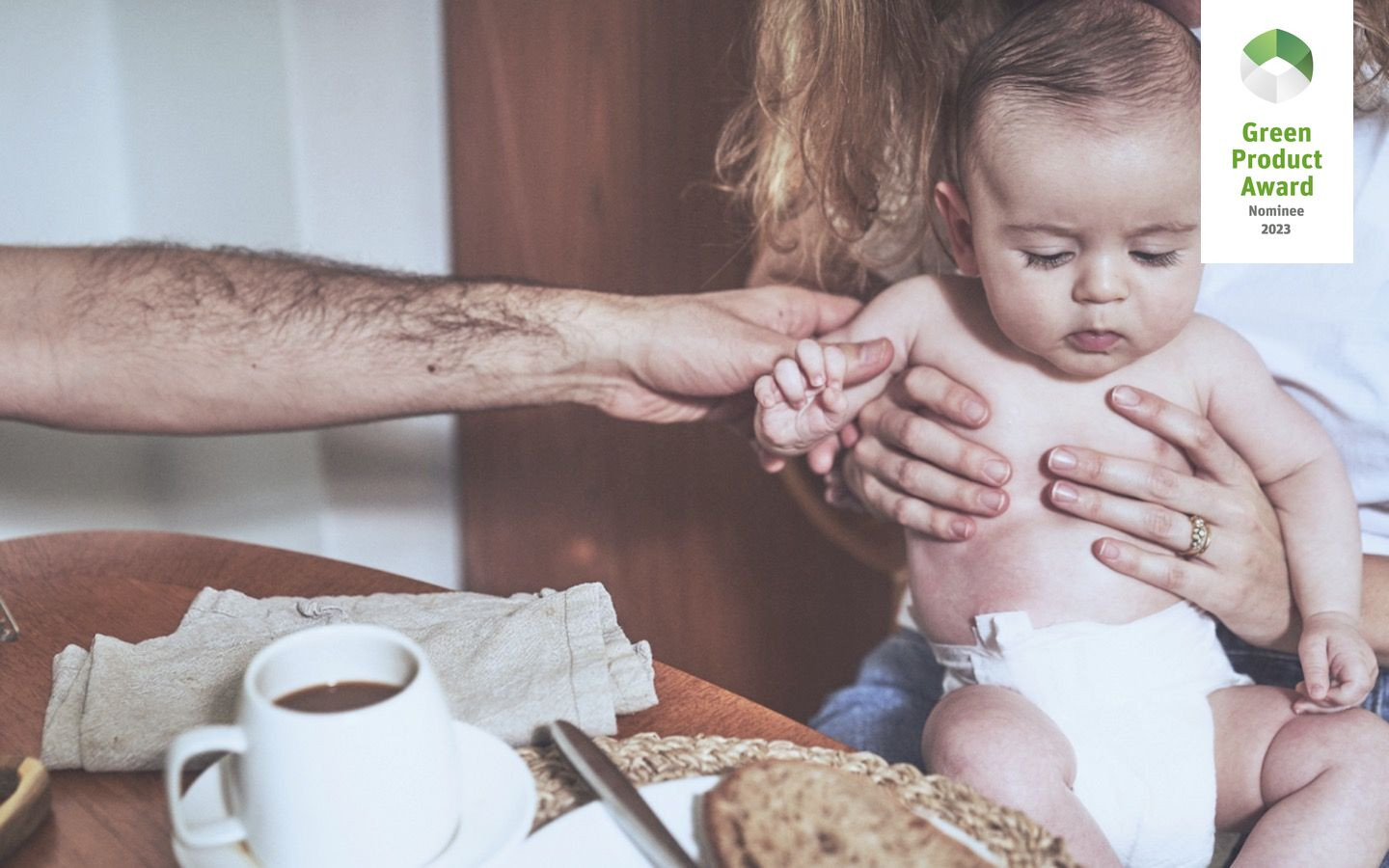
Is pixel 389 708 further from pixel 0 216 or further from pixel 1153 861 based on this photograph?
pixel 0 216

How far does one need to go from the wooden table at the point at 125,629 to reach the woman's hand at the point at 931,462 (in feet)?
1.20

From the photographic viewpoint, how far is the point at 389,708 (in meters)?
0.46

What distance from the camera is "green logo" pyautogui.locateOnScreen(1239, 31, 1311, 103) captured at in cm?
84

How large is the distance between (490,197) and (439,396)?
0.87 m

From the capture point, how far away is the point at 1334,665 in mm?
871

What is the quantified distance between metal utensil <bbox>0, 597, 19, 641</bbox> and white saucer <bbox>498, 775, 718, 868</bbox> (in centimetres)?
42

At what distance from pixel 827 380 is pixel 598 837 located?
21.1 inches

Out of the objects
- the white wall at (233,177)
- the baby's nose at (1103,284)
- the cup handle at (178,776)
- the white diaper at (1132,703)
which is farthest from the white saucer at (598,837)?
the white wall at (233,177)

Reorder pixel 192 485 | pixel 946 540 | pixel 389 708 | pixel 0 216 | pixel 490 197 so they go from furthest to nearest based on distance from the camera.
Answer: pixel 490 197 < pixel 192 485 < pixel 0 216 < pixel 946 540 < pixel 389 708

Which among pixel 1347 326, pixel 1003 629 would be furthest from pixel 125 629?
pixel 1347 326

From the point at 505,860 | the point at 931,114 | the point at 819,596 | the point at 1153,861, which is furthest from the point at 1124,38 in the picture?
the point at 819,596

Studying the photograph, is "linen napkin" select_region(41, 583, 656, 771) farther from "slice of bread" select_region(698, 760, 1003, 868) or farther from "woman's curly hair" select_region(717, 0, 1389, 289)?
"woman's curly hair" select_region(717, 0, 1389, 289)

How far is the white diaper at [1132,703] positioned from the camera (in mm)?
849

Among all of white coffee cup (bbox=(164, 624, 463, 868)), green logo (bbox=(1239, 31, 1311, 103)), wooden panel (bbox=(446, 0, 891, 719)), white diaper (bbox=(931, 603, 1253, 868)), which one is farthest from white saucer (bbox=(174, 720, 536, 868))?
wooden panel (bbox=(446, 0, 891, 719))
